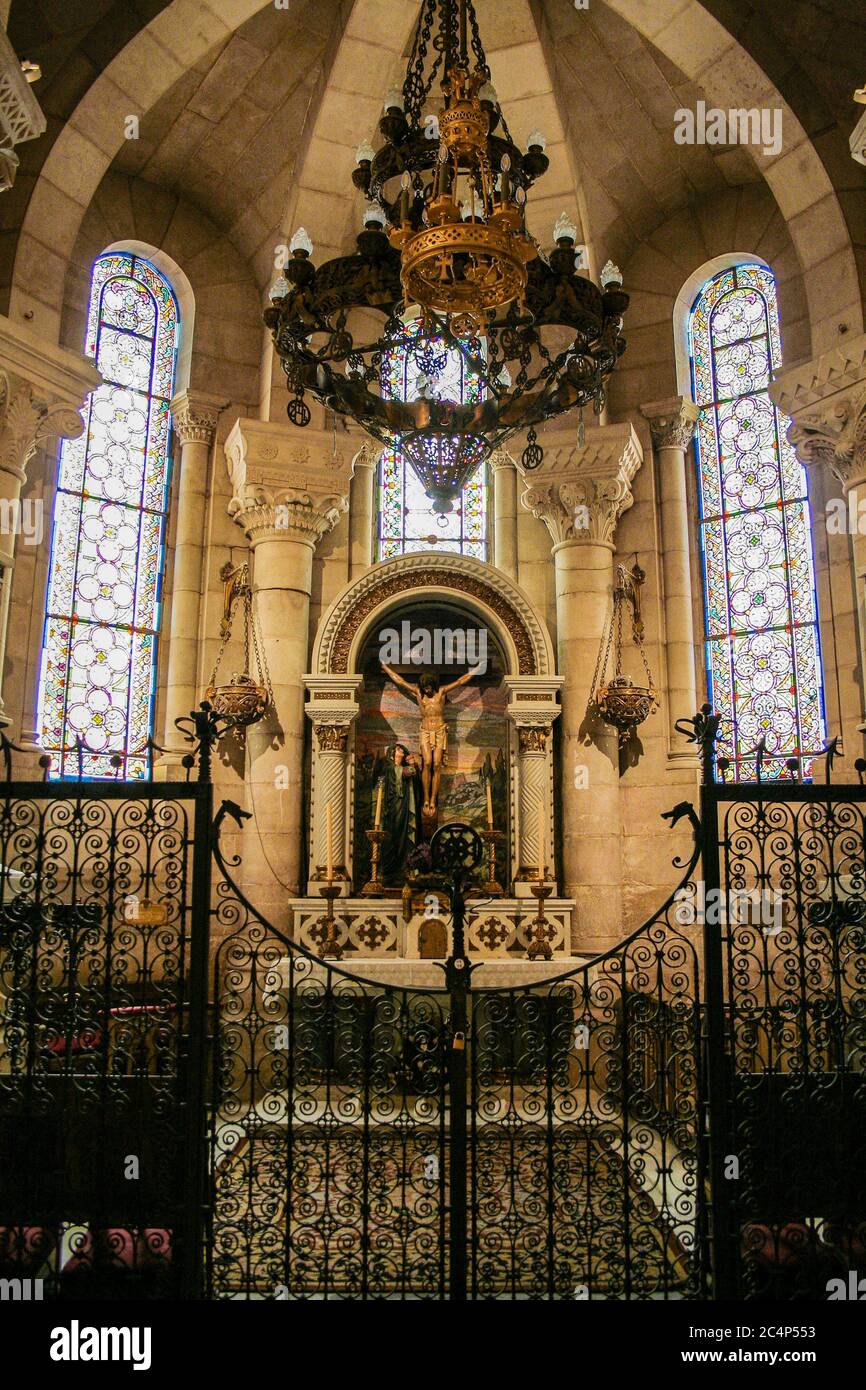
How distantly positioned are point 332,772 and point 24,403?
190 inches

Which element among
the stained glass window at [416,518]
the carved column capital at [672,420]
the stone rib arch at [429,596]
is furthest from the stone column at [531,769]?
the carved column capital at [672,420]

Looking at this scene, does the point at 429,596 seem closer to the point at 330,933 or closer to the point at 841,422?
the point at 330,933

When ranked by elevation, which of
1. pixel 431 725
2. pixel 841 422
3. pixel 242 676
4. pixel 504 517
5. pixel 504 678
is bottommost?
pixel 431 725

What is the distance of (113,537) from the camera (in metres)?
13.2

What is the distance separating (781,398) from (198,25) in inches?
259

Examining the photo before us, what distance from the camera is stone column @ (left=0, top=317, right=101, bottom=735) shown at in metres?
9.72

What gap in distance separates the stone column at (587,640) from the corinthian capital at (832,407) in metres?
2.47

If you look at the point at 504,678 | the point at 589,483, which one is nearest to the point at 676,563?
the point at 589,483

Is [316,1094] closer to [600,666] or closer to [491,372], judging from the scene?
[600,666]

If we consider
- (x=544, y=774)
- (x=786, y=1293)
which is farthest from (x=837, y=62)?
(x=786, y=1293)

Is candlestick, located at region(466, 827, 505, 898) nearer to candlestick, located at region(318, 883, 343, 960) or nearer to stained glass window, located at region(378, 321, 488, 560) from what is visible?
candlestick, located at region(318, 883, 343, 960)

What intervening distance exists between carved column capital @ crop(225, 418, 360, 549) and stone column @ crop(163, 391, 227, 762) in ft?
1.54

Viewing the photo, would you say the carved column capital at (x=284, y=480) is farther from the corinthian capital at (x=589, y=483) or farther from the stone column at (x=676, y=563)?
the stone column at (x=676, y=563)

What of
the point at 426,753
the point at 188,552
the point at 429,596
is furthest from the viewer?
the point at 188,552
